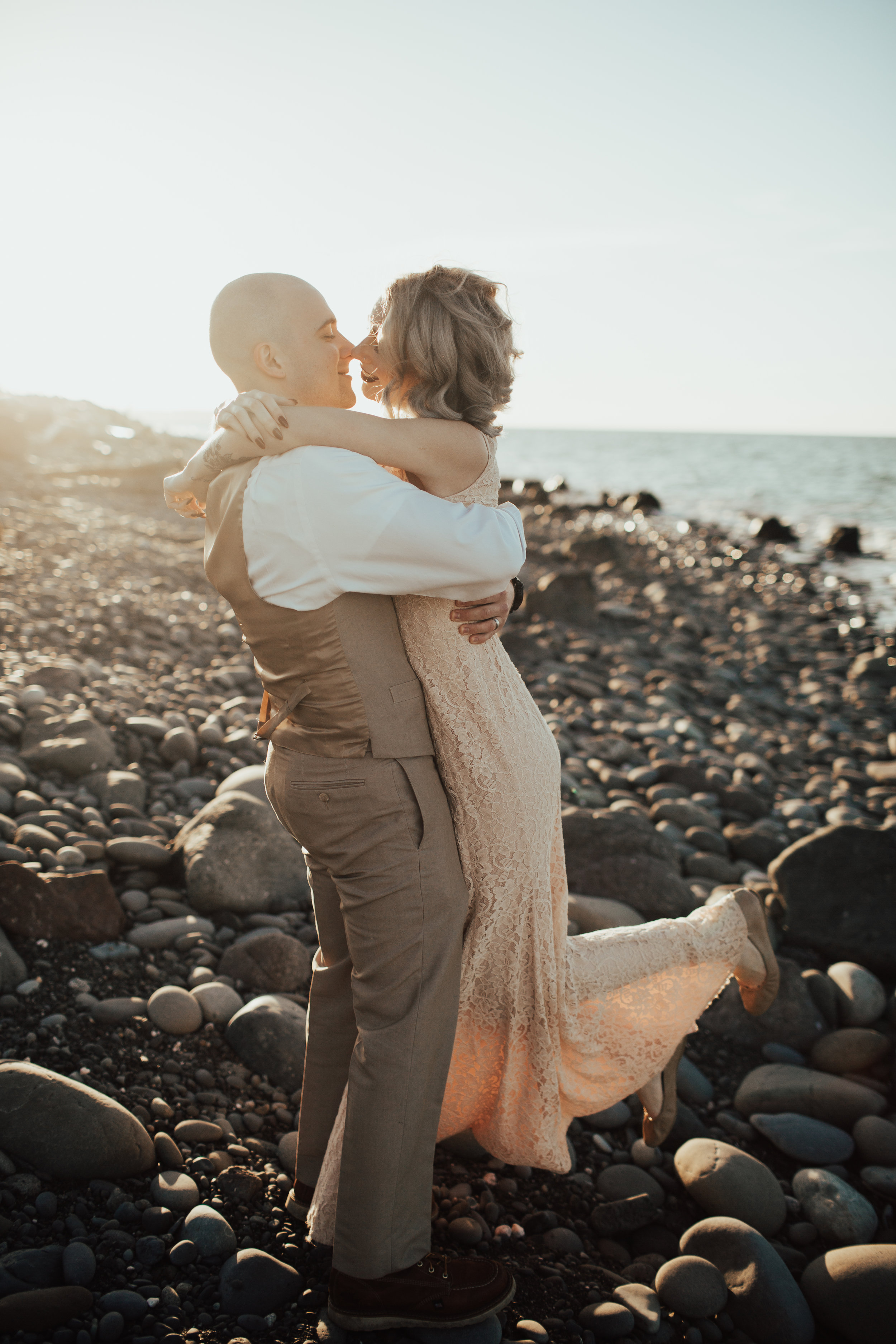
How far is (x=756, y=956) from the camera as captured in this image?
2475 mm

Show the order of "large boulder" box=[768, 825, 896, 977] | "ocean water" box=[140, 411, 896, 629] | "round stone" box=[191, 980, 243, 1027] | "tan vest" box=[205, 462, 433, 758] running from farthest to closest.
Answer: "ocean water" box=[140, 411, 896, 629], "large boulder" box=[768, 825, 896, 977], "round stone" box=[191, 980, 243, 1027], "tan vest" box=[205, 462, 433, 758]

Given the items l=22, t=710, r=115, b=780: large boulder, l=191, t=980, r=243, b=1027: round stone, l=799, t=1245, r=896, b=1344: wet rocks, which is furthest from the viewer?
l=22, t=710, r=115, b=780: large boulder

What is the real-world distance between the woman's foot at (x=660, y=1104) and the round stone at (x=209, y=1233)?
46.0 inches

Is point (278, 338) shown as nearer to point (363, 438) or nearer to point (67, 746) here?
point (363, 438)

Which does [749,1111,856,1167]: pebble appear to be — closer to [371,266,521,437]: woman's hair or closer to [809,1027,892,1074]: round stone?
[809,1027,892,1074]: round stone

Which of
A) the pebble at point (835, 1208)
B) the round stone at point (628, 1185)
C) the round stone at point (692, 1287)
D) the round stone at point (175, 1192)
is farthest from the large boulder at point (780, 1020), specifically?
the round stone at point (175, 1192)

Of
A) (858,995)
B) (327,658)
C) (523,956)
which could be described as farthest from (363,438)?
(858,995)

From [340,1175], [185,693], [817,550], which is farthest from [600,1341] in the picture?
[817,550]

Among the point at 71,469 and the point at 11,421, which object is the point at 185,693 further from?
the point at 11,421

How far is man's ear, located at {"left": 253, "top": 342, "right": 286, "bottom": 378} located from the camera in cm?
195

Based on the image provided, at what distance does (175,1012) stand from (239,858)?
2.73 ft

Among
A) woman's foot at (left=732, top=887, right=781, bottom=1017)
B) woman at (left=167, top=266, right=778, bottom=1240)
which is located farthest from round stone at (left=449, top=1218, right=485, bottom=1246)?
woman's foot at (left=732, top=887, right=781, bottom=1017)

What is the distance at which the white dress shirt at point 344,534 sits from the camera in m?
1.72

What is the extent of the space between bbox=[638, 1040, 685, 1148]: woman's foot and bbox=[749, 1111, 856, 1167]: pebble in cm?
54
